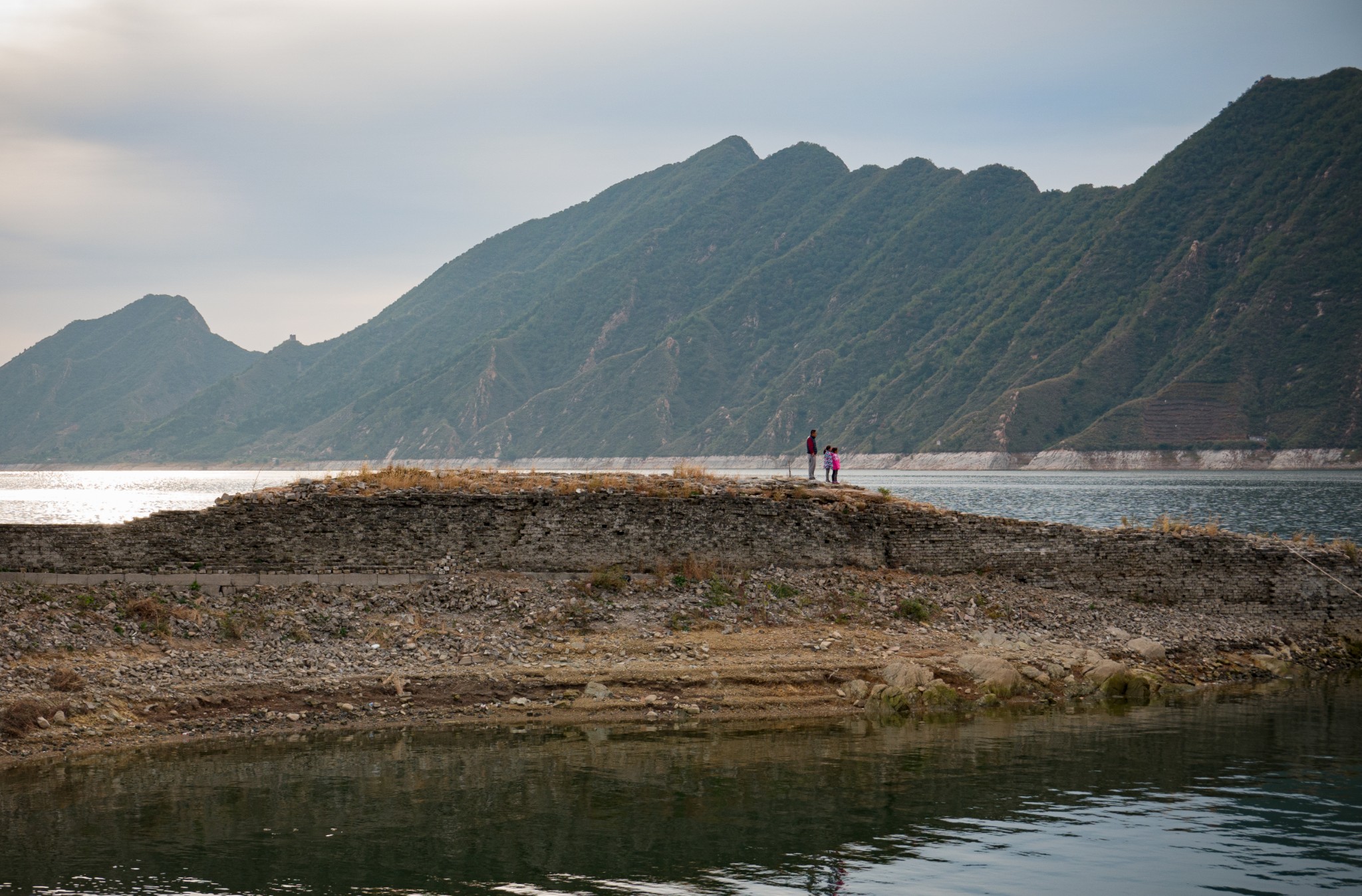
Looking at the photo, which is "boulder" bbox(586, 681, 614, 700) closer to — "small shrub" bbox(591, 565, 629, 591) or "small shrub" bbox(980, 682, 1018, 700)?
"small shrub" bbox(591, 565, 629, 591)

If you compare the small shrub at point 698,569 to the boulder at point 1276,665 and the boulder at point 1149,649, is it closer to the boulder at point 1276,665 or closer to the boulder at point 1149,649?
the boulder at point 1149,649

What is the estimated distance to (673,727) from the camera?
67.3ft

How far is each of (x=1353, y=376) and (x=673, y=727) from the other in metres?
160

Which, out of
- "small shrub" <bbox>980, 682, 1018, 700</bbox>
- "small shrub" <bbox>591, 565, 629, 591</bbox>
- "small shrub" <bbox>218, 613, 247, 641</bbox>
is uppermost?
"small shrub" <bbox>591, 565, 629, 591</bbox>

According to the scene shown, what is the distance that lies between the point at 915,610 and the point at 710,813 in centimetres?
1232

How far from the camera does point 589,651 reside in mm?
23953

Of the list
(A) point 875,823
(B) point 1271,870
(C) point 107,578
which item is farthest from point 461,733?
(B) point 1271,870

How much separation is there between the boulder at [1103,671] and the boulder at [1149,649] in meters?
1.49

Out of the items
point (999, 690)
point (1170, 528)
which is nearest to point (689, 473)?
point (999, 690)

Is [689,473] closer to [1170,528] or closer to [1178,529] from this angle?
[1170,528]

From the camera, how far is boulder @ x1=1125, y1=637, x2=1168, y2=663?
85.5 feet

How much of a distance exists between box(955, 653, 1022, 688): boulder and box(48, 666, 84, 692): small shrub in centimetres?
1609

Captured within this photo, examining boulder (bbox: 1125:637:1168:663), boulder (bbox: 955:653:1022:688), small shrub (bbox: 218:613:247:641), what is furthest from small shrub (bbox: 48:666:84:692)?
boulder (bbox: 1125:637:1168:663)

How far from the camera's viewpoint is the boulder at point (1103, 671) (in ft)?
80.1
